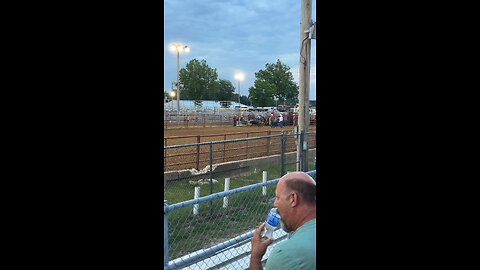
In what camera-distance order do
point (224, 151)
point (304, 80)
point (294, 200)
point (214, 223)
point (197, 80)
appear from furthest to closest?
point (197, 80)
point (224, 151)
point (304, 80)
point (214, 223)
point (294, 200)

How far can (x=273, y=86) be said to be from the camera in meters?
42.2

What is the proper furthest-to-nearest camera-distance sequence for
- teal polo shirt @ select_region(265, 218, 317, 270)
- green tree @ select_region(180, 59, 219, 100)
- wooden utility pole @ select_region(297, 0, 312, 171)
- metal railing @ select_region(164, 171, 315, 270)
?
green tree @ select_region(180, 59, 219, 100) < wooden utility pole @ select_region(297, 0, 312, 171) < metal railing @ select_region(164, 171, 315, 270) < teal polo shirt @ select_region(265, 218, 317, 270)

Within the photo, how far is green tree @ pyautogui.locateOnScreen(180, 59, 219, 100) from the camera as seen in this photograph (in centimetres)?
4697

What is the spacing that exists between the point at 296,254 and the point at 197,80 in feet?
152

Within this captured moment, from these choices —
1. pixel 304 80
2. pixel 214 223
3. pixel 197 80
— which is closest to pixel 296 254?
pixel 214 223

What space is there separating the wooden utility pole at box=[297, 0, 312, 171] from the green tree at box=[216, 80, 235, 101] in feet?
136

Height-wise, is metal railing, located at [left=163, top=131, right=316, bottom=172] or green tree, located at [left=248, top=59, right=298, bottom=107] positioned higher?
green tree, located at [left=248, top=59, right=298, bottom=107]

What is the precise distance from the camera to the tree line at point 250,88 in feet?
134

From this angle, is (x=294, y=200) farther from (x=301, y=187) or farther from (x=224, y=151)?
(x=224, y=151)

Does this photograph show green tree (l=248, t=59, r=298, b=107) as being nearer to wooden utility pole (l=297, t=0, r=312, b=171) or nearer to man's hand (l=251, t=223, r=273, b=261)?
wooden utility pole (l=297, t=0, r=312, b=171)

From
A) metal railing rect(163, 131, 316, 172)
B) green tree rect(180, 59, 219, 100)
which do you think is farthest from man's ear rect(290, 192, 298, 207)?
green tree rect(180, 59, 219, 100)
